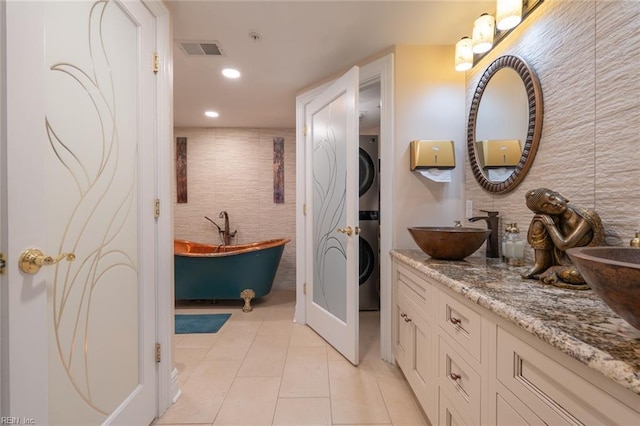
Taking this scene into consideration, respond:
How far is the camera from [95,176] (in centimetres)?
104

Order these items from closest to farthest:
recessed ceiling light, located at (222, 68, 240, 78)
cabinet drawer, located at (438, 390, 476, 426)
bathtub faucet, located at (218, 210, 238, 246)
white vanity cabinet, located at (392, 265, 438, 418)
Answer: cabinet drawer, located at (438, 390, 476, 426) < white vanity cabinet, located at (392, 265, 438, 418) < recessed ceiling light, located at (222, 68, 240, 78) < bathtub faucet, located at (218, 210, 238, 246)

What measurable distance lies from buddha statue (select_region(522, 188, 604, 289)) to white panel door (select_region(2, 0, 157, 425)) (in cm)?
170

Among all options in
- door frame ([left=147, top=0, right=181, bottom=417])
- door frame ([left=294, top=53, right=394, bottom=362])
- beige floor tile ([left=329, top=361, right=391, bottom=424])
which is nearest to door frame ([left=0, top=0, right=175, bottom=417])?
door frame ([left=147, top=0, right=181, bottom=417])

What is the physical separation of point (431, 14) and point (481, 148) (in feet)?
2.87

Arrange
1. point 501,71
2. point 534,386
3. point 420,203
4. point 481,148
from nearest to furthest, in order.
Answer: point 534,386, point 501,71, point 481,148, point 420,203

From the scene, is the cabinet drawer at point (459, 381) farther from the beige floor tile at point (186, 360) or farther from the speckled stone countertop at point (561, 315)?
the beige floor tile at point (186, 360)

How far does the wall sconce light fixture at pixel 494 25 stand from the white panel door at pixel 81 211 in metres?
1.80

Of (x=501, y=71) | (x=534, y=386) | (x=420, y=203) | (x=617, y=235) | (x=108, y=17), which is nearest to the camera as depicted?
(x=534, y=386)

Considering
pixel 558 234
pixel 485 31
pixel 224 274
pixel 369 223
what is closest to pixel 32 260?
pixel 558 234

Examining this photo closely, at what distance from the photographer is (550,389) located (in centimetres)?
64

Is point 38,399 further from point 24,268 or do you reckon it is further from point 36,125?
point 36,125

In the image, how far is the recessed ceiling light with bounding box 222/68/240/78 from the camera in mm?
2174

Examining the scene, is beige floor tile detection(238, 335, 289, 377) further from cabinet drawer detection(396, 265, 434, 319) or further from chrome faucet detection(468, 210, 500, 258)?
chrome faucet detection(468, 210, 500, 258)

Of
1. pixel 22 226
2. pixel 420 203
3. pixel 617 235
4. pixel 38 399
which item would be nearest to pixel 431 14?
pixel 420 203
